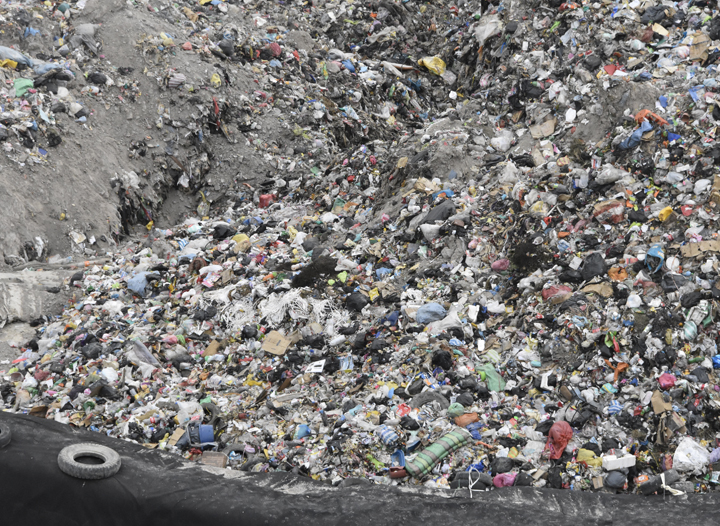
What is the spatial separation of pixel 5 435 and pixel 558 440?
3098 mm

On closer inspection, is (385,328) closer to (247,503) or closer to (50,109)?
(247,503)

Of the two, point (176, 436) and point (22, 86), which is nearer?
point (176, 436)

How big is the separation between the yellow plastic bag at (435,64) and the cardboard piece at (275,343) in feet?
19.5

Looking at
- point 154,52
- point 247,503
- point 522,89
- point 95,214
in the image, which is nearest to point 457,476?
point 247,503

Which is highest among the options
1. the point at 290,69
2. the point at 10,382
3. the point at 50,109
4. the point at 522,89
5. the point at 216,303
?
the point at 290,69

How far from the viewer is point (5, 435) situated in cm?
308

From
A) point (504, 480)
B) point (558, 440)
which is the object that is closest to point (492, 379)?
point (558, 440)

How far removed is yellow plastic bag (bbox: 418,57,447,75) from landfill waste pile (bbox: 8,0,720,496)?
29.1 inches

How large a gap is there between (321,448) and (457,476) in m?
0.88

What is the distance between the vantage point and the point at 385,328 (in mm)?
4625

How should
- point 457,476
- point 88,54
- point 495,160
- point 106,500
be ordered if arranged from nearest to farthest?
1. point 106,500
2. point 457,476
3. point 495,160
4. point 88,54

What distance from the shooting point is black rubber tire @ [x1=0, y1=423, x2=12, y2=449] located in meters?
3.06

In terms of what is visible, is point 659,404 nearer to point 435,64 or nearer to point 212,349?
point 212,349

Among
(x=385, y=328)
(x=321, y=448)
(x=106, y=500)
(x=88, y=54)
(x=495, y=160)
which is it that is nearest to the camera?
(x=106, y=500)
